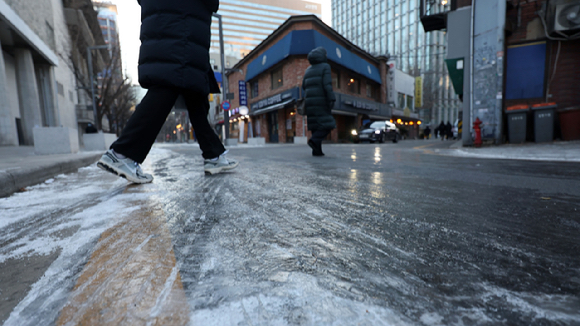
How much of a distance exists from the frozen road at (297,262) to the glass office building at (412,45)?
42069 mm

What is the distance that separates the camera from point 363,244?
2.64 ft

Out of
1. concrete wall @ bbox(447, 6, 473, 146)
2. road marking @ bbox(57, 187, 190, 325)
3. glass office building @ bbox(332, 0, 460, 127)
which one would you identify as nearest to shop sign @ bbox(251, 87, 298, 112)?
concrete wall @ bbox(447, 6, 473, 146)

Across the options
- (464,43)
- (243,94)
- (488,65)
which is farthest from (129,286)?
(243,94)

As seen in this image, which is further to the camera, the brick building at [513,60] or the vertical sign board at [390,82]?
the vertical sign board at [390,82]

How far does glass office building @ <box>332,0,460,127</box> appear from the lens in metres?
42.5

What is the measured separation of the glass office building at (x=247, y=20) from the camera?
2869 inches

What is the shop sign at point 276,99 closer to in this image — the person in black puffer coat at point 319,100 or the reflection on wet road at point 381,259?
the person in black puffer coat at point 319,100

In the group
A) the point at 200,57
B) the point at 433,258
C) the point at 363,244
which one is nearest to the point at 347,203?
the point at 363,244

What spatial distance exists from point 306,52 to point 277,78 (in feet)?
12.3

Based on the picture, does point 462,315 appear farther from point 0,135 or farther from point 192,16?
point 0,135

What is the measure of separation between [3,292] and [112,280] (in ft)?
0.71

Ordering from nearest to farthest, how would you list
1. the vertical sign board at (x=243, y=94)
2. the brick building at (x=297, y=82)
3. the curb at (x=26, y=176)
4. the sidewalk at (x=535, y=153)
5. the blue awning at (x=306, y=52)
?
1. the curb at (x=26, y=176)
2. the sidewalk at (x=535, y=153)
3. the blue awning at (x=306, y=52)
4. the brick building at (x=297, y=82)
5. the vertical sign board at (x=243, y=94)

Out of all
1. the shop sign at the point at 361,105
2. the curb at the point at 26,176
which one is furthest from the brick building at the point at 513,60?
the shop sign at the point at 361,105

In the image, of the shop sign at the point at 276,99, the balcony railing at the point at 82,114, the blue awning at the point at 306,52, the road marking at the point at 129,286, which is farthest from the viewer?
the balcony railing at the point at 82,114
